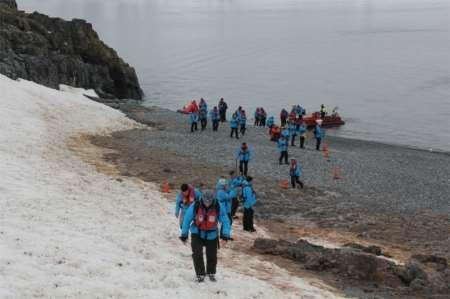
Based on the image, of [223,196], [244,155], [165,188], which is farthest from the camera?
[244,155]

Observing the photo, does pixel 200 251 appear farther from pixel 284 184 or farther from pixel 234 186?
pixel 284 184

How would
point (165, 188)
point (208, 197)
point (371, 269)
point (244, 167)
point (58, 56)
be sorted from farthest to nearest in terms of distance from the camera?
point (58, 56)
point (244, 167)
point (165, 188)
point (371, 269)
point (208, 197)

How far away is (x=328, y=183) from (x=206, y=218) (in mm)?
19961

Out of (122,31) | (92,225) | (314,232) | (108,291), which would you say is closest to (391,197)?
(314,232)

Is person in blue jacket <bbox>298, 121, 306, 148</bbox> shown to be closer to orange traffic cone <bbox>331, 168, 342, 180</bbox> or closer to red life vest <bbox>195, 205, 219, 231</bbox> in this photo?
orange traffic cone <bbox>331, 168, 342, 180</bbox>

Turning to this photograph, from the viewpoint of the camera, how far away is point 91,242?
16594 mm

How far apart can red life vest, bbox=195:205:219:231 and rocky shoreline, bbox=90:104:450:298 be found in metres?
4.66

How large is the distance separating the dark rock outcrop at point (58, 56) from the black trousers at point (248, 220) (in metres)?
32.0

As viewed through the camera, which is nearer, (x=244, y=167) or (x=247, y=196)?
(x=247, y=196)

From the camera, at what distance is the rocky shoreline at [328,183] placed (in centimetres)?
2367

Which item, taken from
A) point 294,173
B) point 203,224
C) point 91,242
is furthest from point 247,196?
point 294,173

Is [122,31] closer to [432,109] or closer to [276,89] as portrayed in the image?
[276,89]

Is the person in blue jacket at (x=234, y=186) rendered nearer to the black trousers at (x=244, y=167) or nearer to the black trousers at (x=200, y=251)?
the black trousers at (x=200, y=251)

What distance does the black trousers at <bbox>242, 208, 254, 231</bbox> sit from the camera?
21.9 meters
